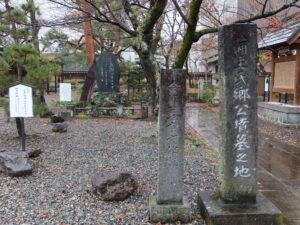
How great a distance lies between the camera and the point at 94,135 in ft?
31.1

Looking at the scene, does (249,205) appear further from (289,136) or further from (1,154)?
(289,136)

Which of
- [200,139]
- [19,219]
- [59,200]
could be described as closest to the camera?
[19,219]

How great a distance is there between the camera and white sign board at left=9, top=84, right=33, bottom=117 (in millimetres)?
→ 6691

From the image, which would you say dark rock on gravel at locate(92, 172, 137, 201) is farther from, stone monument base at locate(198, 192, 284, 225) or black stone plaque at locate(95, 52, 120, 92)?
black stone plaque at locate(95, 52, 120, 92)

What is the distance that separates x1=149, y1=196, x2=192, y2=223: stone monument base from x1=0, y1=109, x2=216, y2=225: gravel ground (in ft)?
0.52

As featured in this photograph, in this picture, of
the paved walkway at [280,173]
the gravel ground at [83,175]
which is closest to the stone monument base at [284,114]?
the paved walkway at [280,173]

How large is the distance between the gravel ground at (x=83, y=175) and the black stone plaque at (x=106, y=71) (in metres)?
4.02

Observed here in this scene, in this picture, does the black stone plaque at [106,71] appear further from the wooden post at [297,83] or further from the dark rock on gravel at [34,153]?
the dark rock on gravel at [34,153]

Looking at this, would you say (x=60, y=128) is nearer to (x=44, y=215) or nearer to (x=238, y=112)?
(x=44, y=215)

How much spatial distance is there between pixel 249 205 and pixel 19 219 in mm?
2665

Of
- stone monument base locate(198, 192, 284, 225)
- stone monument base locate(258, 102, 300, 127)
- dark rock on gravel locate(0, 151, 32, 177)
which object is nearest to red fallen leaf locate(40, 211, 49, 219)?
dark rock on gravel locate(0, 151, 32, 177)

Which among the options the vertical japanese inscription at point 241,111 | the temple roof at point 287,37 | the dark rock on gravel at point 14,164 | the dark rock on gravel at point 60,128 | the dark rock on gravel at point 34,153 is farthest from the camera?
the temple roof at point 287,37

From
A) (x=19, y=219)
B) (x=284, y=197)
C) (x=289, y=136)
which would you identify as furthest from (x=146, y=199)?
(x=289, y=136)

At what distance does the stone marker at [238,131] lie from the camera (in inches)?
148
